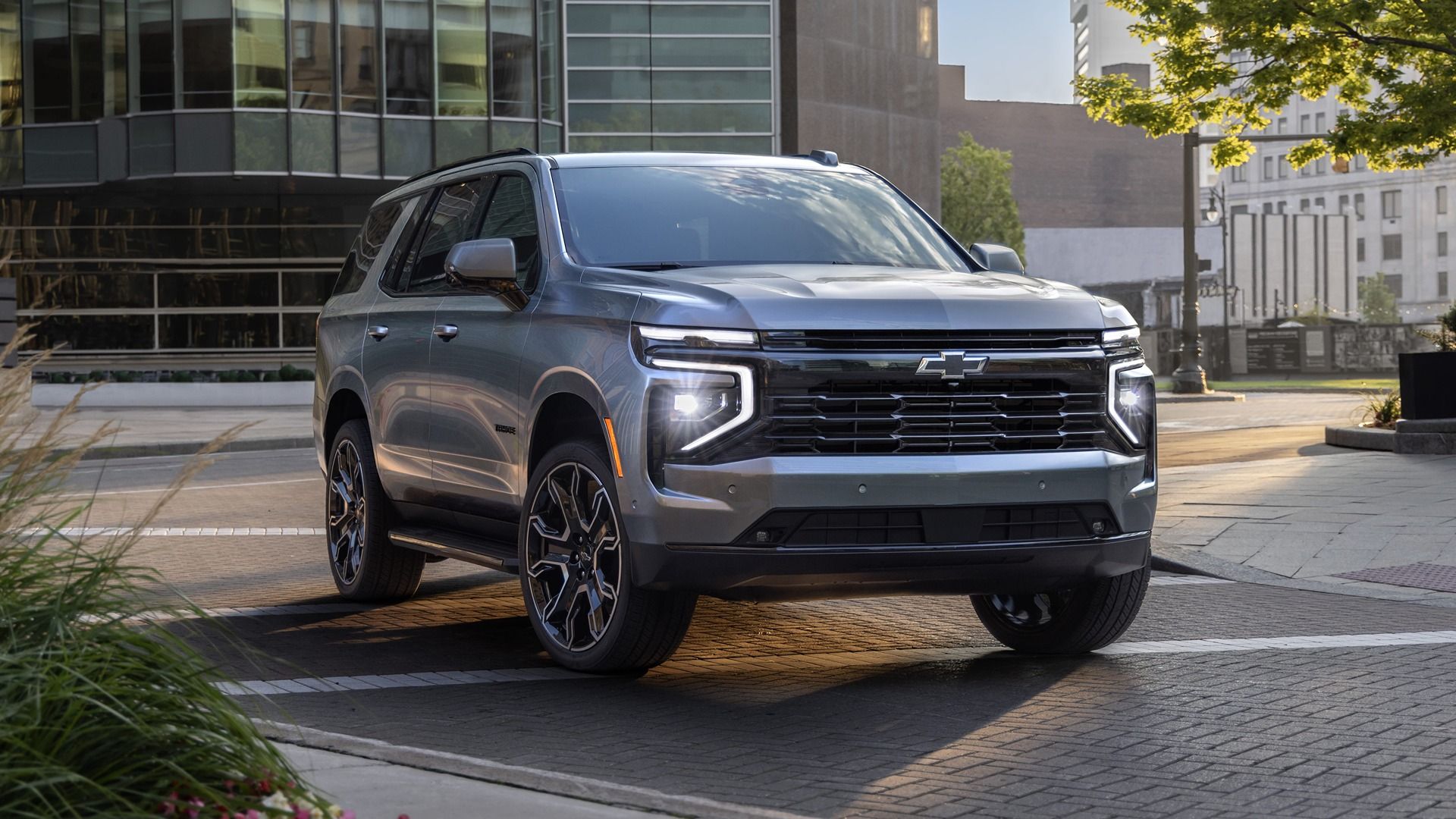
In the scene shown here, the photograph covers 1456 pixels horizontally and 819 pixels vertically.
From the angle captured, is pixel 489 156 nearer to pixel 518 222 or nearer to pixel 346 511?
pixel 518 222

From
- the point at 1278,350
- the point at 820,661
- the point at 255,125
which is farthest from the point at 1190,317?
the point at 820,661

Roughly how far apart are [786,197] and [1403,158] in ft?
52.4

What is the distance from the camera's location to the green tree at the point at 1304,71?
20.1 metres

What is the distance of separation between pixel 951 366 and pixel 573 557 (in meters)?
1.62

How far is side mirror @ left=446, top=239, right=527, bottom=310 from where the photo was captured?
734 centimetres

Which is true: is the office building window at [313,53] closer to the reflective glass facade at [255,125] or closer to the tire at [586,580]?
the reflective glass facade at [255,125]

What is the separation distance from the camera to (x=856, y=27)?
180 feet

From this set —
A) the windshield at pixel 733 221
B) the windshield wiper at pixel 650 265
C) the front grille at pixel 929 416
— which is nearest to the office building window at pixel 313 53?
the windshield at pixel 733 221

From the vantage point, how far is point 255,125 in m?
39.6

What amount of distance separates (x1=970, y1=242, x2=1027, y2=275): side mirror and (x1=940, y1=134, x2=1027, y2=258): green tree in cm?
7715

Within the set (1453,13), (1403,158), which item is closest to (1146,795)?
(1453,13)

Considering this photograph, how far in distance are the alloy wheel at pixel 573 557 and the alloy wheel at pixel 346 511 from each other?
7.06 feet

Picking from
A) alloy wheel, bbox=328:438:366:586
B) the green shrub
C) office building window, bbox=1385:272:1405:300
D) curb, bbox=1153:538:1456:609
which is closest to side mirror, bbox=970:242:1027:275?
curb, bbox=1153:538:1456:609

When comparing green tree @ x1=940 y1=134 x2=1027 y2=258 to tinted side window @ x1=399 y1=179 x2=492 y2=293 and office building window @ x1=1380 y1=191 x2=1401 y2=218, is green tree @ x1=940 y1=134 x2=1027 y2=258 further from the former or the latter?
office building window @ x1=1380 y1=191 x2=1401 y2=218
